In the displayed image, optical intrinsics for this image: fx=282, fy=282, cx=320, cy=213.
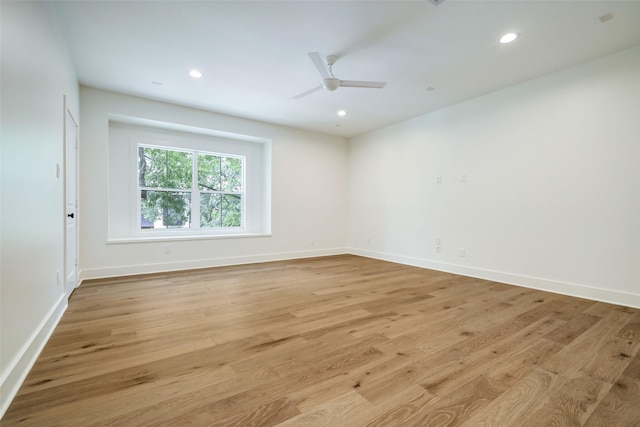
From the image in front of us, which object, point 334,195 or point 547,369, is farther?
point 334,195

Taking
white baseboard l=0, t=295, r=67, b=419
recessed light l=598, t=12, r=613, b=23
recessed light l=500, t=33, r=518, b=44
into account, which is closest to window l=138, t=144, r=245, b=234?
white baseboard l=0, t=295, r=67, b=419

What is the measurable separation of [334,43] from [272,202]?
10.5 ft

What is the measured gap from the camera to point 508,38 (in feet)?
→ 8.77

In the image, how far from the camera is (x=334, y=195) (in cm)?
624

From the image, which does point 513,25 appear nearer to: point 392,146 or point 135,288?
point 392,146

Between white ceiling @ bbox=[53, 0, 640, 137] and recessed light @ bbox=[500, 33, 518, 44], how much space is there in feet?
0.18

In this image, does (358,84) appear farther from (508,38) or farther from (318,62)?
(508,38)

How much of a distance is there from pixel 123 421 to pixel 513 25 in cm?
385

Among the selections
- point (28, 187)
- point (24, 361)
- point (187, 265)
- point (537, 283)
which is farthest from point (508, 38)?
point (187, 265)

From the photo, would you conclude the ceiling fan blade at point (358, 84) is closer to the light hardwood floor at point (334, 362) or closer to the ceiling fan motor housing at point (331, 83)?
the ceiling fan motor housing at point (331, 83)

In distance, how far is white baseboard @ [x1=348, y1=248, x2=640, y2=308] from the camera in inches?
113

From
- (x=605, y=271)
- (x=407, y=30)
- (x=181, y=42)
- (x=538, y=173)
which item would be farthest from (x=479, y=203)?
(x=181, y=42)

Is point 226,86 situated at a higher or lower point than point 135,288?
higher

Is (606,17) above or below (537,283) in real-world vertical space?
above
